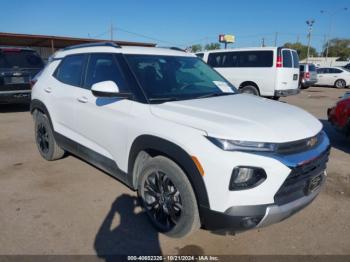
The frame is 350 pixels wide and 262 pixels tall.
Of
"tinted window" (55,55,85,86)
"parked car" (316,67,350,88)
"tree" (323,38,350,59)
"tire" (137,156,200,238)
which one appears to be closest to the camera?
"tire" (137,156,200,238)

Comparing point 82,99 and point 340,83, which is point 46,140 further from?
point 340,83

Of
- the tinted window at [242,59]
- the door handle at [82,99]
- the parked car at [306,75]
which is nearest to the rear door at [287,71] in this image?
the tinted window at [242,59]

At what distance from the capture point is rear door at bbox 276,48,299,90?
11.1 m

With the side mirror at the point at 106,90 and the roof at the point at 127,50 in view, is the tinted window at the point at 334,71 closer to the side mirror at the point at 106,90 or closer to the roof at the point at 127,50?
the roof at the point at 127,50

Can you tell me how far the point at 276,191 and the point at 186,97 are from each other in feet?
4.54

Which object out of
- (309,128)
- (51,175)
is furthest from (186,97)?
(51,175)

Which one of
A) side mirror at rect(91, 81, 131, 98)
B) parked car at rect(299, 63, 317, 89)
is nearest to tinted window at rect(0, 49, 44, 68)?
side mirror at rect(91, 81, 131, 98)

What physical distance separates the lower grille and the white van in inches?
350

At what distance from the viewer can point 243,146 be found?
242 centimetres

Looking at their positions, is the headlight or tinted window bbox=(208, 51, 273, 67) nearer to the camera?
the headlight

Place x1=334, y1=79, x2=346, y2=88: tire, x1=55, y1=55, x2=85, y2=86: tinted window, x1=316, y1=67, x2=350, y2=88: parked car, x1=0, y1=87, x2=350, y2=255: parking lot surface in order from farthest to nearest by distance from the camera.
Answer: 1. x1=334, y1=79, x2=346, y2=88: tire
2. x1=316, y1=67, x2=350, y2=88: parked car
3. x1=55, y1=55, x2=85, y2=86: tinted window
4. x1=0, y1=87, x2=350, y2=255: parking lot surface

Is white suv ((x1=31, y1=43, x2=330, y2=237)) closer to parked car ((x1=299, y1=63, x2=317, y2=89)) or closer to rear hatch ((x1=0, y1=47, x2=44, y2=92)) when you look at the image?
rear hatch ((x1=0, y1=47, x2=44, y2=92))

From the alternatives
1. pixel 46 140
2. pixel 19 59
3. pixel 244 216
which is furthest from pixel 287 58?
pixel 244 216

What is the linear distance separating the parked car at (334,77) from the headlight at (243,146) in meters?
21.6
